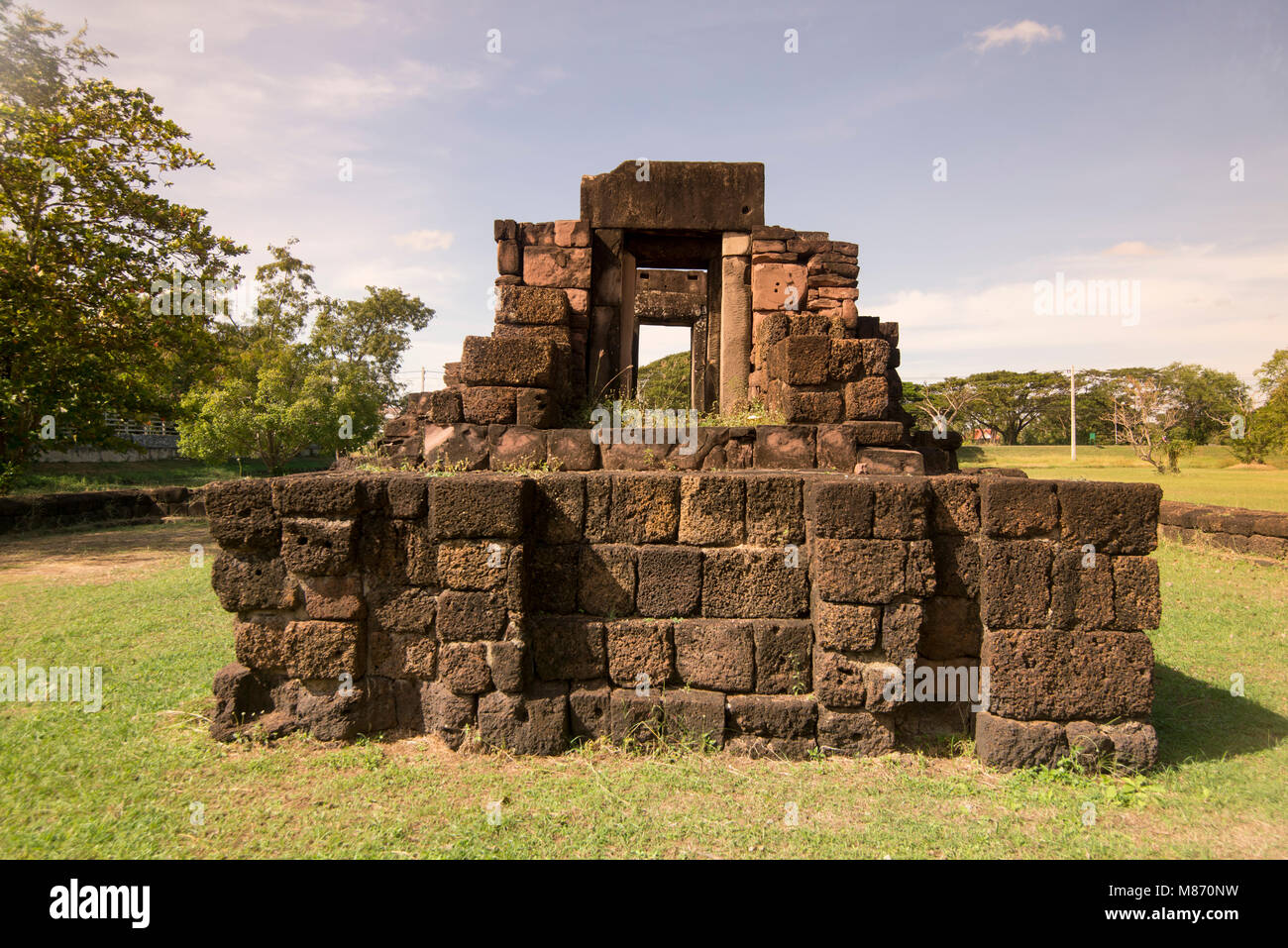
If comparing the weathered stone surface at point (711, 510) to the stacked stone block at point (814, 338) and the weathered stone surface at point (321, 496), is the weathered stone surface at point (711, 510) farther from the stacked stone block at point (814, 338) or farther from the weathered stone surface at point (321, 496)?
the weathered stone surface at point (321, 496)

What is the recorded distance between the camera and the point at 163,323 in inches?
534

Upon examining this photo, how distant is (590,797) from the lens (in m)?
3.40

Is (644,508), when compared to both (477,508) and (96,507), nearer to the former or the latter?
(477,508)

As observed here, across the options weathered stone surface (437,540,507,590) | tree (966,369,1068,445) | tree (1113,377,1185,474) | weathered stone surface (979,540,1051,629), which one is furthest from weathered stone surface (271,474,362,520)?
tree (966,369,1068,445)

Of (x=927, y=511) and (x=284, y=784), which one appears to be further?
(x=927, y=511)

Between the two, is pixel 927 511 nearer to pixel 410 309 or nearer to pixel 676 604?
pixel 676 604

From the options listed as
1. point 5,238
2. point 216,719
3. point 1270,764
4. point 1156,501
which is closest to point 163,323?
point 5,238

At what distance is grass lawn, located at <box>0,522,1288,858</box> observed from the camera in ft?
9.93

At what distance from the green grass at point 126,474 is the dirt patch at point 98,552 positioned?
3.86m

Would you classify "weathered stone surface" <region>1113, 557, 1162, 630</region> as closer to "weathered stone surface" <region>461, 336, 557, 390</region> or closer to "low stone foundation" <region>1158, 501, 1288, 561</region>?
"weathered stone surface" <region>461, 336, 557, 390</region>

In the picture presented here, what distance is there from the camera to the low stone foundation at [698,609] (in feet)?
12.1

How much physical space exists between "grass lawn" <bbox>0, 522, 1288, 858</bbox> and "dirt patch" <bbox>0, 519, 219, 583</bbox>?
5591 mm

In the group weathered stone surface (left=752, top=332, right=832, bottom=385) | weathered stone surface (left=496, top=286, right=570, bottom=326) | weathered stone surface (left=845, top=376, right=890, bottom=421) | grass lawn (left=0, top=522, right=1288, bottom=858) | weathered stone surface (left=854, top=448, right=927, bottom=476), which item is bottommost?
grass lawn (left=0, top=522, right=1288, bottom=858)

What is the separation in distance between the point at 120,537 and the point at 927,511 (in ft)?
46.7
